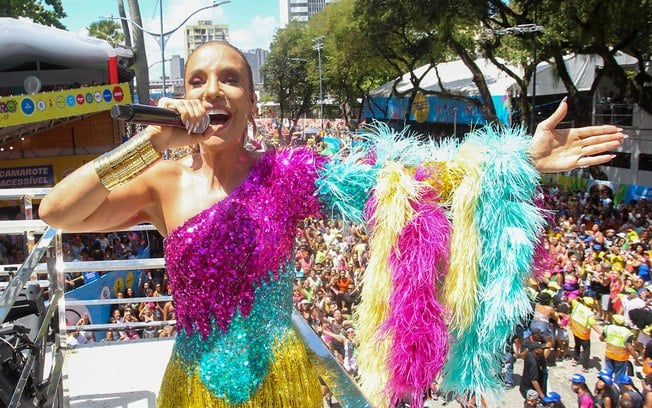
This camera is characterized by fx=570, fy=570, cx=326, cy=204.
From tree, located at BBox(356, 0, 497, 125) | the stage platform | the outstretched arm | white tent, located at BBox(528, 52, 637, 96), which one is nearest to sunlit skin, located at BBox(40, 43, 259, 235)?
the outstretched arm

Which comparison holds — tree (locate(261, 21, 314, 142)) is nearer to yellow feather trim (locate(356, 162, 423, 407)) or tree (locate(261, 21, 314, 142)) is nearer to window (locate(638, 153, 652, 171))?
window (locate(638, 153, 652, 171))

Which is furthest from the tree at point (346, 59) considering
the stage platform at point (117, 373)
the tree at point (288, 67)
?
the stage platform at point (117, 373)

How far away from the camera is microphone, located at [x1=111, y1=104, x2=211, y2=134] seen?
1.17m

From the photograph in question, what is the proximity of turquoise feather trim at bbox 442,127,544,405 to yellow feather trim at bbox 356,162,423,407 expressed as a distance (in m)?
0.21

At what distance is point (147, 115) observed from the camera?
1230 millimetres

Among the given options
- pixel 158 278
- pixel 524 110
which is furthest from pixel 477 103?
pixel 158 278

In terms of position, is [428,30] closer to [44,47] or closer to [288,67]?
[44,47]

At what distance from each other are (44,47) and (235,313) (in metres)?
13.3

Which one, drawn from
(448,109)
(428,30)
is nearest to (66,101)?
(428,30)

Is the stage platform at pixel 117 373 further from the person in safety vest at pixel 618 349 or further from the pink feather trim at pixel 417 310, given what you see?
the person in safety vest at pixel 618 349

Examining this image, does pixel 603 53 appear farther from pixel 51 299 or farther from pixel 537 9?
pixel 51 299

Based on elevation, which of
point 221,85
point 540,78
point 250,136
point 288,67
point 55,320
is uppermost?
point 288,67

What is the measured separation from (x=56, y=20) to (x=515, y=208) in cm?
3403

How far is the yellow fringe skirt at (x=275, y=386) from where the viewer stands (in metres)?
1.55
